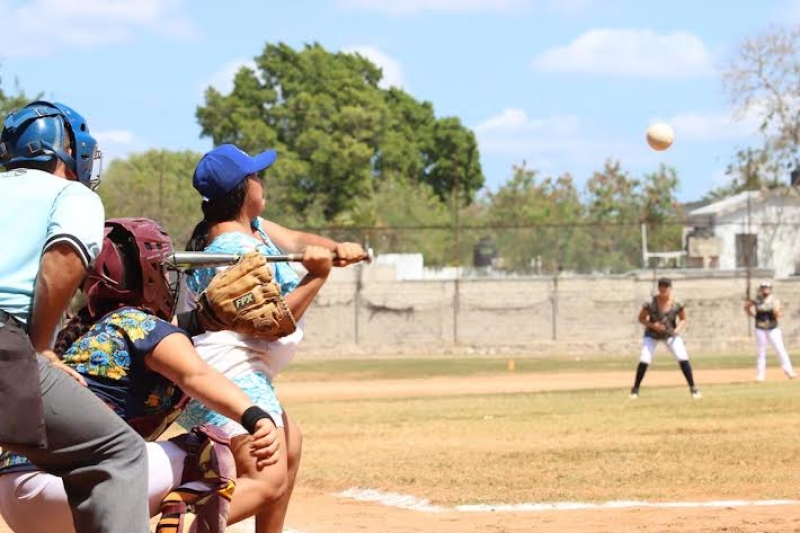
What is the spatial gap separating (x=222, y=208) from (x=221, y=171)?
18 cm

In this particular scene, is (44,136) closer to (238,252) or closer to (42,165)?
(42,165)

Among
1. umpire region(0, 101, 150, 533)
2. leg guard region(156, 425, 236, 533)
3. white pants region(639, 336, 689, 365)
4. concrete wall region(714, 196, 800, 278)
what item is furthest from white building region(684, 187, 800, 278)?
umpire region(0, 101, 150, 533)

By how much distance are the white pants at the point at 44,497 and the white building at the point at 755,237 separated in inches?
1559

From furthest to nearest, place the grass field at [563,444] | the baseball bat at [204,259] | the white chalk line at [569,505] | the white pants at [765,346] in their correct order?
the white pants at [765,346] → the grass field at [563,444] → the white chalk line at [569,505] → the baseball bat at [204,259]

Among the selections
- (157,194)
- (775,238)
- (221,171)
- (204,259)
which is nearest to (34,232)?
(204,259)

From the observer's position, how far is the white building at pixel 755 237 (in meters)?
47.3

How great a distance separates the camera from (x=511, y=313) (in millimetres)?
44062

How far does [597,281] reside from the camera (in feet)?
144

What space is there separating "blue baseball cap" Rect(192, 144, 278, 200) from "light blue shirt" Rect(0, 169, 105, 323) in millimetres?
1758

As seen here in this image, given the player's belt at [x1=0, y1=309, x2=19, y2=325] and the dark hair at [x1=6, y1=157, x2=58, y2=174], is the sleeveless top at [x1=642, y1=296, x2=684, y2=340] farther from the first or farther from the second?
the player's belt at [x1=0, y1=309, x2=19, y2=325]

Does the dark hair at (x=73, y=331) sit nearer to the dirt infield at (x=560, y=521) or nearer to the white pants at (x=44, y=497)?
the white pants at (x=44, y=497)

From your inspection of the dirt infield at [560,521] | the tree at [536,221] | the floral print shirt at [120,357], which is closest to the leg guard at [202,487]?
the floral print shirt at [120,357]

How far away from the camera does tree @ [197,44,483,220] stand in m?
75.9

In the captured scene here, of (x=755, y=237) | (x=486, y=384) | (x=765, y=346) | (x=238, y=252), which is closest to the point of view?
(x=238, y=252)
